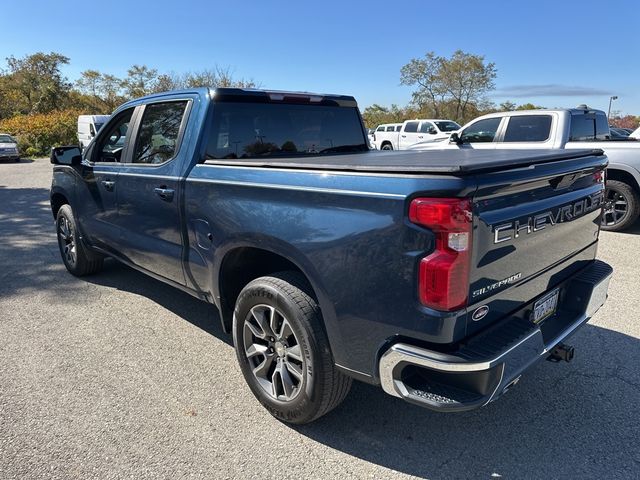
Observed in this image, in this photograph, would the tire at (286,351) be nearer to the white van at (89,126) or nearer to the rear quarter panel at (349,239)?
the rear quarter panel at (349,239)

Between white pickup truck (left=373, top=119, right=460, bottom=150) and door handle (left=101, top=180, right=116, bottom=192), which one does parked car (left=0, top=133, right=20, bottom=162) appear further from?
door handle (left=101, top=180, right=116, bottom=192)

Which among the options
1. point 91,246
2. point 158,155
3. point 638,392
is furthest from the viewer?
point 91,246

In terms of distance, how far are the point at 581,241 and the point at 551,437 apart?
116 cm

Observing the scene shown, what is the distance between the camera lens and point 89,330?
401 centimetres

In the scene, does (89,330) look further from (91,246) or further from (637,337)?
(637,337)

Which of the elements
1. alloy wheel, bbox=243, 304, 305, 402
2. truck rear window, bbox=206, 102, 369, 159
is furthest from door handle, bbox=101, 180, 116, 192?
alloy wheel, bbox=243, 304, 305, 402

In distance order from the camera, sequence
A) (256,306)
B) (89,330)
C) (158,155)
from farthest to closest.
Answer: (89,330) → (158,155) → (256,306)

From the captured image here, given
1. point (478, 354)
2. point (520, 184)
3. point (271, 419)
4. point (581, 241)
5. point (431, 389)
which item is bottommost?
point (271, 419)

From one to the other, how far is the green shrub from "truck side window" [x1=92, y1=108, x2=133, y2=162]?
29.0 metres

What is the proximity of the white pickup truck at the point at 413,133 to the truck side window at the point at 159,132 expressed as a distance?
18189 mm

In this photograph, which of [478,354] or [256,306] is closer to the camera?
[478,354]

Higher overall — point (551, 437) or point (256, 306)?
point (256, 306)

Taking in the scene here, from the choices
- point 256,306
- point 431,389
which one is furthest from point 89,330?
point 431,389

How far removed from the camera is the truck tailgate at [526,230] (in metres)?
2.02
